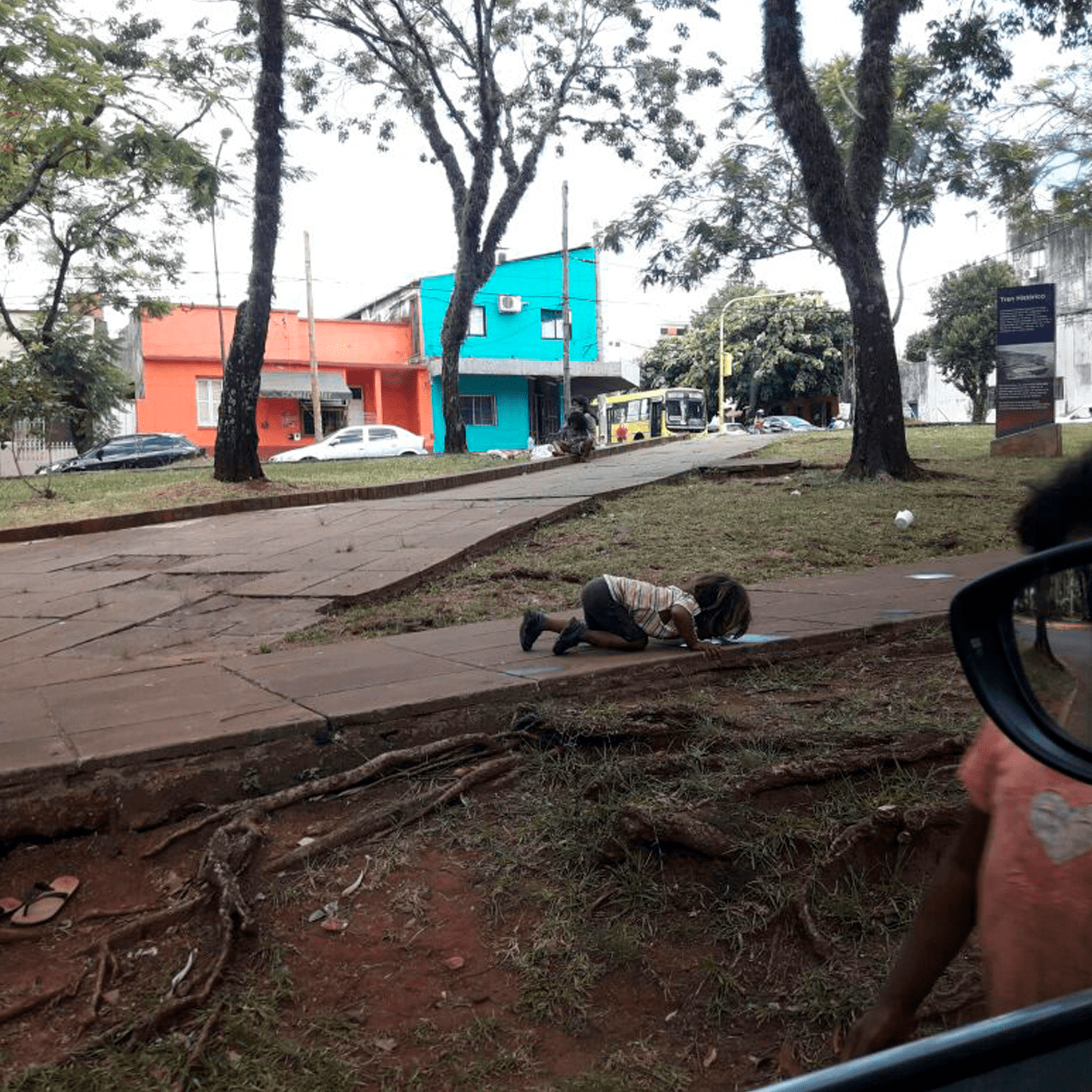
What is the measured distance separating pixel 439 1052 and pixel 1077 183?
53.0 ft

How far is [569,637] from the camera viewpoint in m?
4.46

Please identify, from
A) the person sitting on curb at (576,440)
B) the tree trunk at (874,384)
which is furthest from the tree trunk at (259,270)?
the tree trunk at (874,384)

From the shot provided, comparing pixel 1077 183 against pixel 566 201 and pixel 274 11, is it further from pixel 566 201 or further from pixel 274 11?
pixel 566 201

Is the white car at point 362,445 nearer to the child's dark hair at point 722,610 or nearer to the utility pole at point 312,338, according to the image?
the utility pole at point 312,338

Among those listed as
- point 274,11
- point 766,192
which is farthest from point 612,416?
point 274,11

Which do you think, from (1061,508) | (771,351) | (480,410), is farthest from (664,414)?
(1061,508)

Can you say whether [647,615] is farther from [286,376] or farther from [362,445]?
[286,376]

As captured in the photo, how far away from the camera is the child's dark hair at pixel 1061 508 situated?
113 cm

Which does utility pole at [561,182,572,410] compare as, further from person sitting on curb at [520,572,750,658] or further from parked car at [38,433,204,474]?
person sitting on curb at [520,572,750,658]

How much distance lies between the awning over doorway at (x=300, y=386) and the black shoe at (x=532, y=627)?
2845cm

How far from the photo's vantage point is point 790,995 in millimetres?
2248

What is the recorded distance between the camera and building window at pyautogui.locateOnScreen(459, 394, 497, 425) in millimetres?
36094

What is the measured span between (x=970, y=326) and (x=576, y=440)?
28606 mm

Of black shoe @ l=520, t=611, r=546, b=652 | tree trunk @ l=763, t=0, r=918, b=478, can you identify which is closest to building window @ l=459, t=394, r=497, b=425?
tree trunk @ l=763, t=0, r=918, b=478
